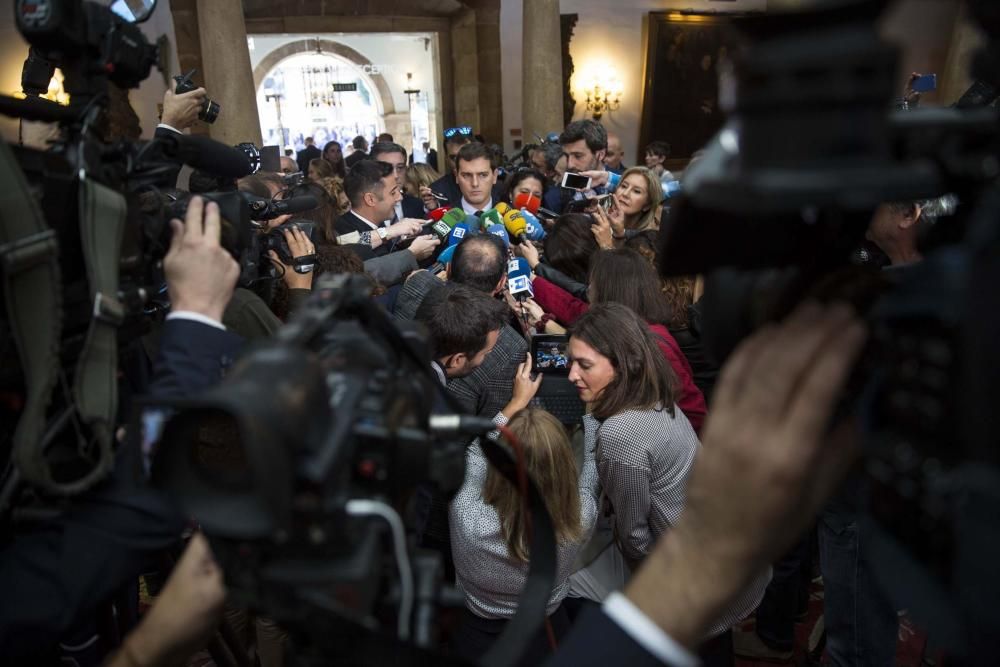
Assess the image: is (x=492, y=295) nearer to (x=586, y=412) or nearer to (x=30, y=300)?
(x=586, y=412)

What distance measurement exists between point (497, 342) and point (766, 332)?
2.11 meters

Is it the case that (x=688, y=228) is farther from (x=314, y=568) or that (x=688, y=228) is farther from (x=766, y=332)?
(x=314, y=568)

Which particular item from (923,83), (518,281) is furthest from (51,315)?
(923,83)

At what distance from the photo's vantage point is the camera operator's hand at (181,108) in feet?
6.70

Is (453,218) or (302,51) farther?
(302,51)

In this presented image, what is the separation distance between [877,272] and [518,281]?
2.60 meters

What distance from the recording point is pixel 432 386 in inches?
37.7

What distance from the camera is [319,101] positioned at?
713 inches

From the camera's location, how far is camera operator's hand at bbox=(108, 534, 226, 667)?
0.94m

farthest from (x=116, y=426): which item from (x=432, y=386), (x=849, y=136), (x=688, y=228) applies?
(x=849, y=136)

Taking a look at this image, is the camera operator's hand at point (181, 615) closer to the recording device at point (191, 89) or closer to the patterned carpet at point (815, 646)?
the recording device at point (191, 89)

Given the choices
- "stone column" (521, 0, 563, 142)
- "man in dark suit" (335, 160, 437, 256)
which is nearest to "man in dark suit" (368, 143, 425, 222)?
"man in dark suit" (335, 160, 437, 256)

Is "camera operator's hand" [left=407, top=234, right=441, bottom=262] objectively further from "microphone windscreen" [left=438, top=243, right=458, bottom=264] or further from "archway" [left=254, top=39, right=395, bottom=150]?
"archway" [left=254, top=39, right=395, bottom=150]

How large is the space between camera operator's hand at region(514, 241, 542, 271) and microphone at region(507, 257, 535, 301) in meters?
0.25
